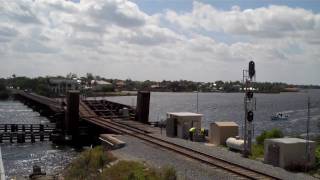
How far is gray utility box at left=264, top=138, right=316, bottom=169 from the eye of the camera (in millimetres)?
22344

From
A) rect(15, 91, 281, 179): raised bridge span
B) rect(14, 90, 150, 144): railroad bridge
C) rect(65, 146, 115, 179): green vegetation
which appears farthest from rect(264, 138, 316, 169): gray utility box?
rect(14, 90, 150, 144): railroad bridge

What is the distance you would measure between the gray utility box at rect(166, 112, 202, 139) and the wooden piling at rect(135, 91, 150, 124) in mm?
12733

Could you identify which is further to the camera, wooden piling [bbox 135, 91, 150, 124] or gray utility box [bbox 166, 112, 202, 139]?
wooden piling [bbox 135, 91, 150, 124]

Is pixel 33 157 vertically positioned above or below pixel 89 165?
below

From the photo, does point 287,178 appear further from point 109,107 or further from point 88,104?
point 88,104

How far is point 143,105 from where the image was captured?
1945 inches

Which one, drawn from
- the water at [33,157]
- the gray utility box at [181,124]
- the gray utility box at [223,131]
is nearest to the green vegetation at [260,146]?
the gray utility box at [223,131]

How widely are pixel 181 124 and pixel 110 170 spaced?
570 inches

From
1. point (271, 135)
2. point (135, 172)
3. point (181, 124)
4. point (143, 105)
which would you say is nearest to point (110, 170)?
point (135, 172)

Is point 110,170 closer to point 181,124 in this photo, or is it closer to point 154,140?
point 154,140

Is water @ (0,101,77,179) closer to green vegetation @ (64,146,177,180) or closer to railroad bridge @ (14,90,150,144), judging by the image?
railroad bridge @ (14,90,150,144)

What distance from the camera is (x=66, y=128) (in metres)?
52.6

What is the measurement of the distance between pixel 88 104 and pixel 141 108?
79.6ft

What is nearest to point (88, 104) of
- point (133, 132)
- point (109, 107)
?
point (109, 107)
